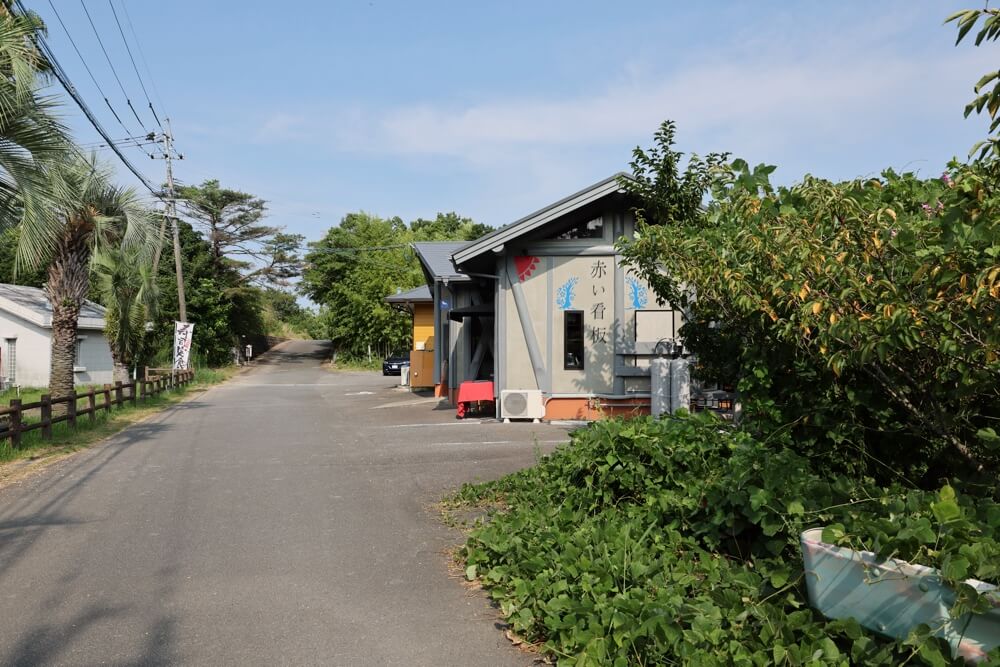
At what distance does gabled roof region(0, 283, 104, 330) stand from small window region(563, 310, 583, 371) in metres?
20.7

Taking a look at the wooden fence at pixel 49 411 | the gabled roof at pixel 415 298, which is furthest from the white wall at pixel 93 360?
the gabled roof at pixel 415 298

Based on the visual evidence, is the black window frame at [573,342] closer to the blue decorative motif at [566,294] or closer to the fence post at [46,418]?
the blue decorative motif at [566,294]

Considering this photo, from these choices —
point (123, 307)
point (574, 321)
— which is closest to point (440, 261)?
point (574, 321)

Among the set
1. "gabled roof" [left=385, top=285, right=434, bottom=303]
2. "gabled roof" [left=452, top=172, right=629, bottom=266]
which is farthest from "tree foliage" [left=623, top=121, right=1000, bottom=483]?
"gabled roof" [left=385, top=285, right=434, bottom=303]

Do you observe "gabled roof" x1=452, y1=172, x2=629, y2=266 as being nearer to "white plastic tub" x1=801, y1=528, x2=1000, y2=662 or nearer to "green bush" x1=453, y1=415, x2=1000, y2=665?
"green bush" x1=453, y1=415, x2=1000, y2=665

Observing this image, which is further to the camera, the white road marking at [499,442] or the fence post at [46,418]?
the fence post at [46,418]

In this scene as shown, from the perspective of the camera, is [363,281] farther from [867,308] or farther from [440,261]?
[867,308]

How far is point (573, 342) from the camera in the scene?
15094 mm

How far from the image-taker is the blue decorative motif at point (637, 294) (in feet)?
48.9

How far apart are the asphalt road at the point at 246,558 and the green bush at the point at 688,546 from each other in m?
0.45

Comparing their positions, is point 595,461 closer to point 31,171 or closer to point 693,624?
point 693,624

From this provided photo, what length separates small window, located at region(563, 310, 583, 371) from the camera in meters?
15.0

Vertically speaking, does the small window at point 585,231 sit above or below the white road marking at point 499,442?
above

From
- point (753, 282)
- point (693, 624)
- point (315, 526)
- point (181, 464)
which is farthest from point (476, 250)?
point (693, 624)
